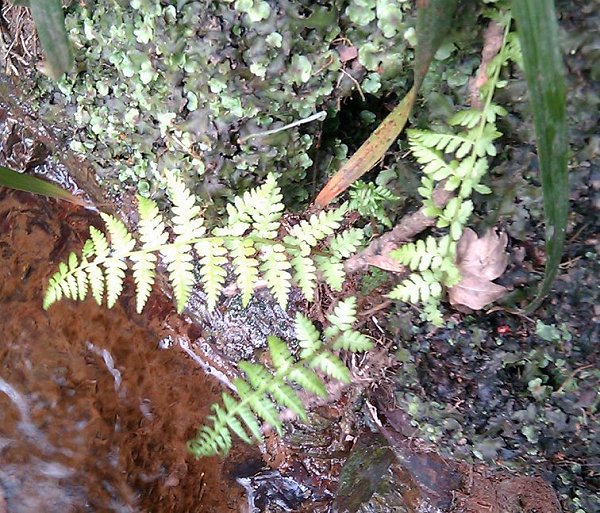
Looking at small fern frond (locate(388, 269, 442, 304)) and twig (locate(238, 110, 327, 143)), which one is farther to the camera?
twig (locate(238, 110, 327, 143))

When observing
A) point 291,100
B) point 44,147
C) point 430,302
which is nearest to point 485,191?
point 430,302

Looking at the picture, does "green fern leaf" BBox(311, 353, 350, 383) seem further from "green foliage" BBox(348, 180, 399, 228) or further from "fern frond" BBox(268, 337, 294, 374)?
"green foliage" BBox(348, 180, 399, 228)

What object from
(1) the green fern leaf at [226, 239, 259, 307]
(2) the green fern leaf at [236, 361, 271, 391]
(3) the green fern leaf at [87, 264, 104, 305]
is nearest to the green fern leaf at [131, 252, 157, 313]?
(3) the green fern leaf at [87, 264, 104, 305]

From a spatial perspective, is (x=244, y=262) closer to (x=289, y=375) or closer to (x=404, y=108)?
(x=289, y=375)

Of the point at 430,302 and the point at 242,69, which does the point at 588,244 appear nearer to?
the point at 430,302

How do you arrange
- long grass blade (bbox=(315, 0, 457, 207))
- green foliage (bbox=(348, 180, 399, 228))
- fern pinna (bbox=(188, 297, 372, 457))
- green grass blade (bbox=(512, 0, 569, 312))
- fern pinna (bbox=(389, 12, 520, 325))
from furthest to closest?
green foliage (bbox=(348, 180, 399, 228))
fern pinna (bbox=(188, 297, 372, 457))
fern pinna (bbox=(389, 12, 520, 325))
long grass blade (bbox=(315, 0, 457, 207))
green grass blade (bbox=(512, 0, 569, 312))

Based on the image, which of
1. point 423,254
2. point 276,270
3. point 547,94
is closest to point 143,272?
point 276,270
